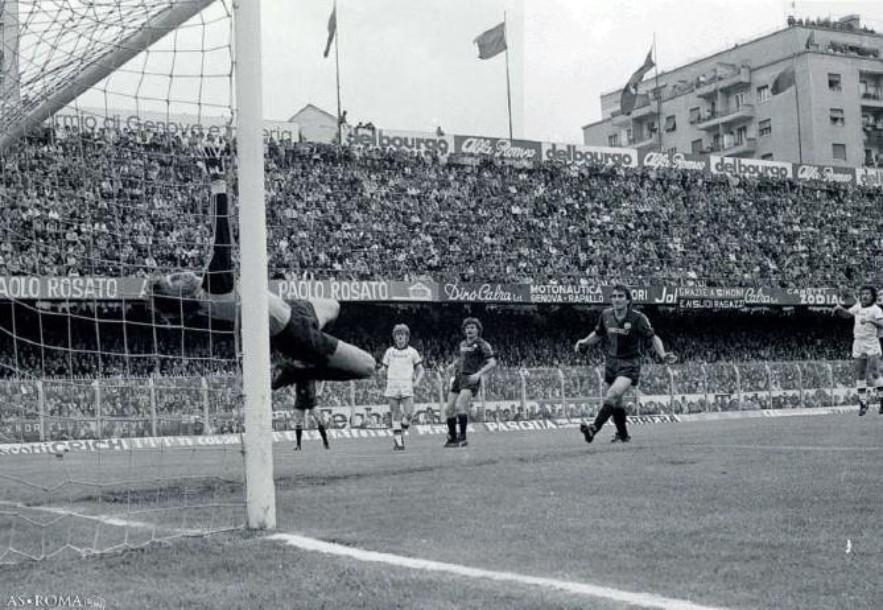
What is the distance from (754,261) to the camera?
133ft

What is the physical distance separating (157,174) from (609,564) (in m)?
7.61

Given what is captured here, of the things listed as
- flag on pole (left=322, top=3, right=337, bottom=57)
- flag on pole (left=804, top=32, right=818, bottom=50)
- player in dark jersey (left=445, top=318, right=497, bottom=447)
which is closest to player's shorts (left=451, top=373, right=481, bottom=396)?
player in dark jersey (left=445, top=318, right=497, bottom=447)

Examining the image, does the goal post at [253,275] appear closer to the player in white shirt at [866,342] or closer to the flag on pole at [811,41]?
the player in white shirt at [866,342]

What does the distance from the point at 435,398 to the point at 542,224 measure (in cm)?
1192

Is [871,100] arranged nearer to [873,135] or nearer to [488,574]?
[873,135]

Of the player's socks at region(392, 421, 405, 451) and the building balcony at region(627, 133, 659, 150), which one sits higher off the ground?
the building balcony at region(627, 133, 659, 150)

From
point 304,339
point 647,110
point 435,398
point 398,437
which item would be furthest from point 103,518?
point 647,110

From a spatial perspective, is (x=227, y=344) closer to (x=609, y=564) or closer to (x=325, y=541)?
(x=325, y=541)

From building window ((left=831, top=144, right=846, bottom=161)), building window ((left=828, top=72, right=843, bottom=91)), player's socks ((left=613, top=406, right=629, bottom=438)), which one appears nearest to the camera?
player's socks ((left=613, top=406, right=629, bottom=438))

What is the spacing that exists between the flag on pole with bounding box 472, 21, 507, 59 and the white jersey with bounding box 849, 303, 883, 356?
91.9 ft

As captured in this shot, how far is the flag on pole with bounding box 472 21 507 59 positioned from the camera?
146 feet

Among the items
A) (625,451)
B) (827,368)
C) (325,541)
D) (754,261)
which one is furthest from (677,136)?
(325,541)

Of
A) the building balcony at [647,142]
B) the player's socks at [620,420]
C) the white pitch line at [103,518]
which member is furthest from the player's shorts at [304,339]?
the building balcony at [647,142]

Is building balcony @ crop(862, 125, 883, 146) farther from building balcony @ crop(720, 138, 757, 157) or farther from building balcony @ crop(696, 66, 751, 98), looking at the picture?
building balcony @ crop(696, 66, 751, 98)
